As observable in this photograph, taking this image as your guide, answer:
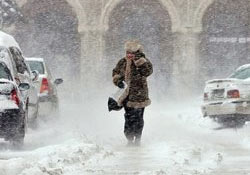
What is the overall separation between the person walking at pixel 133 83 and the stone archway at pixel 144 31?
71.7 ft

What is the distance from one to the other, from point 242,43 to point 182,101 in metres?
4.48

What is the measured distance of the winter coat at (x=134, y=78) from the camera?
39.0 ft

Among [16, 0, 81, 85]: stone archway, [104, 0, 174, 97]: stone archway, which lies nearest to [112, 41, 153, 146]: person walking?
[104, 0, 174, 97]: stone archway

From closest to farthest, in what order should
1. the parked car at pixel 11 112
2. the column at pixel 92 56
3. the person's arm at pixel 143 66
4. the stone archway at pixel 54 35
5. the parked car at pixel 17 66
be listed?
the parked car at pixel 11 112 → the parked car at pixel 17 66 → the person's arm at pixel 143 66 → the column at pixel 92 56 → the stone archway at pixel 54 35

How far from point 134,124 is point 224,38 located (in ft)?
73.8

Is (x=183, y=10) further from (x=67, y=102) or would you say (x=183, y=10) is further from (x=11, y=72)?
(x=11, y=72)

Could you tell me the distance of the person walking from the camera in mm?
11898

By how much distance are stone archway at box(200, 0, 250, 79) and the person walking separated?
21.3 m

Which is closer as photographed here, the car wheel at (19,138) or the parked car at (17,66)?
the car wheel at (19,138)

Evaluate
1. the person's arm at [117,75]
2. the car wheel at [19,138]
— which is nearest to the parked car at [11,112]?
the car wheel at [19,138]

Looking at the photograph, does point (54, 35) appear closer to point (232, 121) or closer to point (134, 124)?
point (232, 121)

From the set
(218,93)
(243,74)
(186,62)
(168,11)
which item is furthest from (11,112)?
(168,11)

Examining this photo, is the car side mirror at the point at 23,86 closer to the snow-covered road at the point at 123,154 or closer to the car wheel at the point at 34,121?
the snow-covered road at the point at 123,154

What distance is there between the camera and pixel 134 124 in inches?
472
